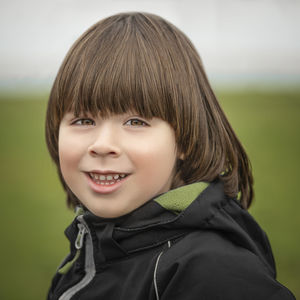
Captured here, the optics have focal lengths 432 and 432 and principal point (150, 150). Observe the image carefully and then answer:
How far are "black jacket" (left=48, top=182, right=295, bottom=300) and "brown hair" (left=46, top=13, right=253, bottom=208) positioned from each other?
0.13 m

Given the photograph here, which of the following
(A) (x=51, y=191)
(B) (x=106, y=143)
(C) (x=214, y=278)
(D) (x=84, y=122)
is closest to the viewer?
(C) (x=214, y=278)

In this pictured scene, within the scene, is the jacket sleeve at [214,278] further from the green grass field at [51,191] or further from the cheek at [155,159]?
the green grass field at [51,191]

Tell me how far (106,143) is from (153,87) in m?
0.21

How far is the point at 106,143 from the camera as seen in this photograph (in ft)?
3.79

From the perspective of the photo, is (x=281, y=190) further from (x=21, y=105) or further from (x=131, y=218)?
(x=21, y=105)

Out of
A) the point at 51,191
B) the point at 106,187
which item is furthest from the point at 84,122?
the point at 51,191

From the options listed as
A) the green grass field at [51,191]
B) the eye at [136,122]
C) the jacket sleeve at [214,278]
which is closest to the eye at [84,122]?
the eye at [136,122]

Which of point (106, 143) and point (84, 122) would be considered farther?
point (84, 122)

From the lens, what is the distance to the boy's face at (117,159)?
118 cm

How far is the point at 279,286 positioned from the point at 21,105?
7.69 metres

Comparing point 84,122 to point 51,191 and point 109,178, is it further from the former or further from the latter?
point 51,191

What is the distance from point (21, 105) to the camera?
8.13 meters

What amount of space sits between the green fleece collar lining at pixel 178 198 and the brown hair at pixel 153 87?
0.47 ft

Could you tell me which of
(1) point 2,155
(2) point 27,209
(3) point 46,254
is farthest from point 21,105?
(3) point 46,254
